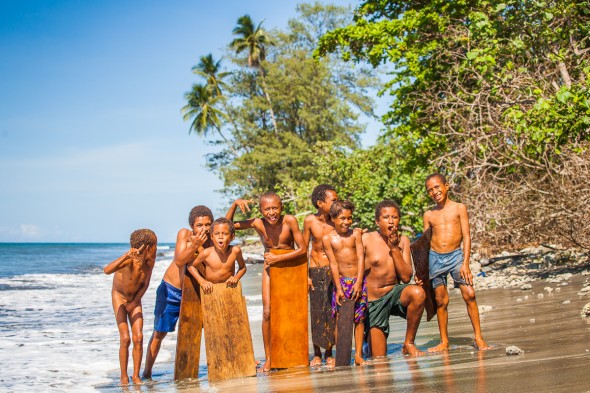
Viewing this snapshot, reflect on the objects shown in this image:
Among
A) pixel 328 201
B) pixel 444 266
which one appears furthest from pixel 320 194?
pixel 444 266

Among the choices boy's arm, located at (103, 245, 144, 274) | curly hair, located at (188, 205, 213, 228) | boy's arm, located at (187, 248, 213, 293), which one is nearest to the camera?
boy's arm, located at (187, 248, 213, 293)

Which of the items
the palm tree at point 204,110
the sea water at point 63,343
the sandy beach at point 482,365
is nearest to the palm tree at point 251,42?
the palm tree at point 204,110

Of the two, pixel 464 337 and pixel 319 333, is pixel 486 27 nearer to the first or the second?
pixel 464 337

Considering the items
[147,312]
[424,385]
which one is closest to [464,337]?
[424,385]

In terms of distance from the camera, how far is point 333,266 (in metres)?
6.03

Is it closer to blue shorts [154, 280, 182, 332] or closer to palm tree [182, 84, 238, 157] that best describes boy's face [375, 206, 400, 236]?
blue shorts [154, 280, 182, 332]

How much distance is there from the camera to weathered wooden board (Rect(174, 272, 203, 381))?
20.2 ft

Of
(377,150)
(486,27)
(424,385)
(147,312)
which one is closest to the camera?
(424,385)

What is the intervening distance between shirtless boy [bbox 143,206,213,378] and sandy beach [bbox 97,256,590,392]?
1.18 feet

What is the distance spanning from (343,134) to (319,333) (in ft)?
102

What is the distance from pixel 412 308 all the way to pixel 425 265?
51 cm

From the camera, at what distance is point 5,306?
16.1 m

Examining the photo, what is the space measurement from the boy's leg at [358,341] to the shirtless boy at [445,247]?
73 centimetres

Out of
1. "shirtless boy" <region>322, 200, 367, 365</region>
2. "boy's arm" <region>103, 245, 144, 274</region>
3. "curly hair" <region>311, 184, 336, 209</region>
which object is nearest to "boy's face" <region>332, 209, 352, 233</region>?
"shirtless boy" <region>322, 200, 367, 365</region>
